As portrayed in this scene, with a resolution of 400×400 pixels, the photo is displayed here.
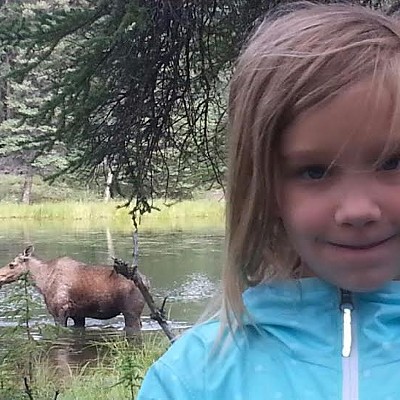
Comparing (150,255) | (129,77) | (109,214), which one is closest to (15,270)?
(150,255)

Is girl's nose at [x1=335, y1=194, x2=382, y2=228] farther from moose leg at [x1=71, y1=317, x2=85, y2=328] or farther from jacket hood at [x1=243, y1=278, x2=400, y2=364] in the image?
moose leg at [x1=71, y1=317, x2=85, y2=328]

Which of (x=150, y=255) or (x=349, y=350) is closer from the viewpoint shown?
(x=349, y=350)

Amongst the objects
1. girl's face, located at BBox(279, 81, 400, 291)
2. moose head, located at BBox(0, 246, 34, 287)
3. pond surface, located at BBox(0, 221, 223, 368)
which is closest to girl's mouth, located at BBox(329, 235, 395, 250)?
girl's face, located at BBox(279, 81, 400, 291)

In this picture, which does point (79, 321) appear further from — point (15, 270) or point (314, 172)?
point (314, 172)

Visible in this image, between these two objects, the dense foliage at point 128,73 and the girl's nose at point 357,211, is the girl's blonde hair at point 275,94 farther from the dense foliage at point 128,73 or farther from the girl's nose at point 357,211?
the dense foliage at point 128,73

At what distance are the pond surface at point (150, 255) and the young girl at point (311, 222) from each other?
519 cm

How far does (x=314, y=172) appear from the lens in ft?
3.35

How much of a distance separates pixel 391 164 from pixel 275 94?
0.48 ft

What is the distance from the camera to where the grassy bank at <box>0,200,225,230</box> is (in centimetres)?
1326

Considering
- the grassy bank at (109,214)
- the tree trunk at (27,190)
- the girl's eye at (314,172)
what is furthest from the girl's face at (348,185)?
the tree trunk at (27,190)

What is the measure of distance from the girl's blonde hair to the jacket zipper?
94 mm

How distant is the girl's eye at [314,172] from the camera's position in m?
1.01

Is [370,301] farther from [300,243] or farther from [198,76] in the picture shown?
[198,76]

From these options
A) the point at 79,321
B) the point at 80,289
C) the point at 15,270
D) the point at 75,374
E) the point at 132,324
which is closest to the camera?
the point at 75,374
